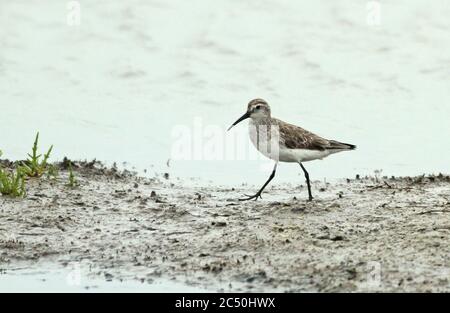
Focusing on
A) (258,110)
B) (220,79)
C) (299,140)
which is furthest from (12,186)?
(220,79)

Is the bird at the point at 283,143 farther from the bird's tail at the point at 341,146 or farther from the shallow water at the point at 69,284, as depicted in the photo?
the shallow water at the point at 69,284

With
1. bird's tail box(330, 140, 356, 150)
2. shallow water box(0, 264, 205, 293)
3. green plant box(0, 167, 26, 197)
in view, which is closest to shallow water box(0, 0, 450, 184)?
bird's tail box(330, 140, 356, 150)

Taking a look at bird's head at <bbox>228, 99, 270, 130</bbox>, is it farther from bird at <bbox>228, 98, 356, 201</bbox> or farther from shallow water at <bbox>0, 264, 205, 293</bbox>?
shallow water at <bbox>0, 264, 205, 293</bbox>

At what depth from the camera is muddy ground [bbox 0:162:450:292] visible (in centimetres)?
812

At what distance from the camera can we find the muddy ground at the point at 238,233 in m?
8.12

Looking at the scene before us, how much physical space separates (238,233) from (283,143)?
2.35 m

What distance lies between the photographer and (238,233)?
9578mm

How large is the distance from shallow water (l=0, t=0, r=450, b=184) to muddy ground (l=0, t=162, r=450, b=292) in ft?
5.36

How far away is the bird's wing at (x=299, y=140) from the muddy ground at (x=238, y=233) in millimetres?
724

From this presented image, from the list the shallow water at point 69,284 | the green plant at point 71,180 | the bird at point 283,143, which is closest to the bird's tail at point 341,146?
the bird at point 283,143

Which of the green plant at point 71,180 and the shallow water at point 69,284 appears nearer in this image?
the shallow water at point 69,284

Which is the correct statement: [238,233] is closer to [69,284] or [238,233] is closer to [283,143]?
[69,284]

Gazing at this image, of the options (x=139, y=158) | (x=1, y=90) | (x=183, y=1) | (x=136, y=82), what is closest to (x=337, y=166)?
(x=139, y=158)

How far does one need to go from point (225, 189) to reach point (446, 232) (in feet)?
14.2
